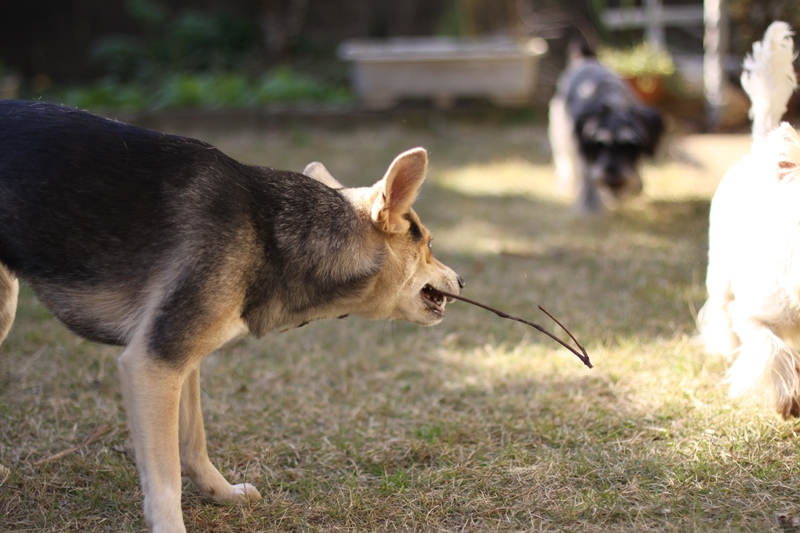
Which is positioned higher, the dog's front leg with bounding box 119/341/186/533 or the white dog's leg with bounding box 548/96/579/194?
the dog's front leg with bounding box 119/341/186/533

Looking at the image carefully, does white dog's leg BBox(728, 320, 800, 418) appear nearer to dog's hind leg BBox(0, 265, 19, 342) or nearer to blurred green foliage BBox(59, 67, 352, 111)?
dog's hind leg BBox(0, 265, 19, 342)

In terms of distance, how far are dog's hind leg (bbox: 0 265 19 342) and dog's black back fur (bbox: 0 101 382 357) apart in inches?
13.5

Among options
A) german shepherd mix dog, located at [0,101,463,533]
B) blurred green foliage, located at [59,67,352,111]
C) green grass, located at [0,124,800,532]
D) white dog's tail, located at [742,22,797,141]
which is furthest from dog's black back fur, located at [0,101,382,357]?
blurred green foliage, located at [59,67,352,111]

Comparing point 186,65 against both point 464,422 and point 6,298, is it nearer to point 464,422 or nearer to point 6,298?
point 6,298

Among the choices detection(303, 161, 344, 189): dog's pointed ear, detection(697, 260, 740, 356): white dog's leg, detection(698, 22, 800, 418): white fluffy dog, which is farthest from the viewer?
detection(697, 260, 740, 356): white dog's leg

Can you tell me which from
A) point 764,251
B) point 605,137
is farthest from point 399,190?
point 605,137

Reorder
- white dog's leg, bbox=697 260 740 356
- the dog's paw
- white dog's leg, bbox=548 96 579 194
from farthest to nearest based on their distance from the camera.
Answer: white dog's leg, bbox=548 96 579 194 < white dog's leg, bbox=697 260 740 356 < the dog's paw

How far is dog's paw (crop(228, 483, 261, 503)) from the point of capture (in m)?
2.92

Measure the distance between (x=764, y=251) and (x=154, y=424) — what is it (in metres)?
2.52

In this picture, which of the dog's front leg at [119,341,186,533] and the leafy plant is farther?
the leafy plant

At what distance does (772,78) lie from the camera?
363 cm

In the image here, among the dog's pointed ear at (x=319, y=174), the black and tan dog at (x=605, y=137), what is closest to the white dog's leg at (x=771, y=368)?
the dog's pointed ear at (x=319, y=174)

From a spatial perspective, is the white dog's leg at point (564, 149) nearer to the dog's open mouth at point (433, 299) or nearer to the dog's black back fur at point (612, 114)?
the dog's black back fur at point (612, 114)

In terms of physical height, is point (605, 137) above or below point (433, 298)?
below
